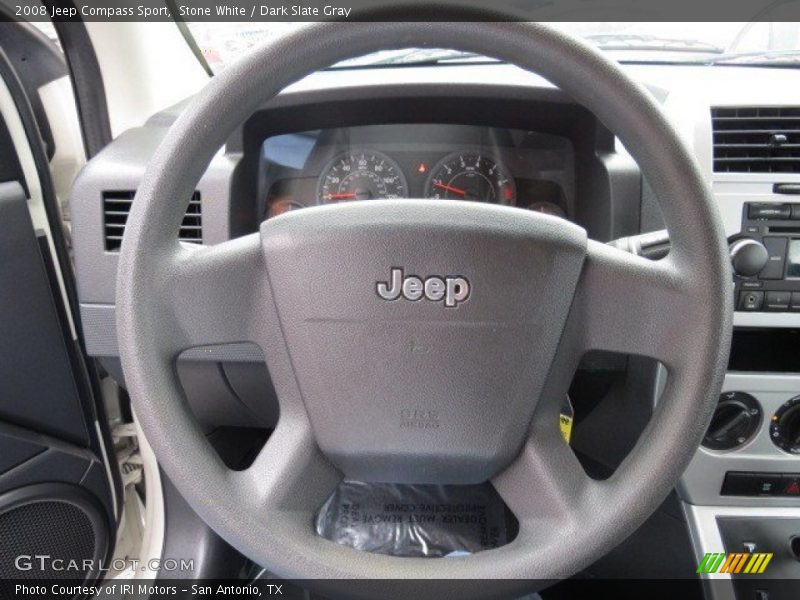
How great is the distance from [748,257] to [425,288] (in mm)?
571

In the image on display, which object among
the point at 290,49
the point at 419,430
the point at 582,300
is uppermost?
the point at 290,49

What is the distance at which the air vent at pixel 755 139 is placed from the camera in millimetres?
1102

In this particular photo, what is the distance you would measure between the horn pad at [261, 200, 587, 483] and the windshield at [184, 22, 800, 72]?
2.18 feet

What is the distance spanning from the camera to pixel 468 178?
1274 millimetres

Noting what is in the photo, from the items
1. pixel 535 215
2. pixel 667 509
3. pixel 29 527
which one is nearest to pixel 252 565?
pixel 29 527

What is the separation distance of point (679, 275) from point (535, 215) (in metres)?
0.16

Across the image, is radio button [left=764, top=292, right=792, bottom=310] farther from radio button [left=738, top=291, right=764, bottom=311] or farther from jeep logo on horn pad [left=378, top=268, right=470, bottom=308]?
jeep logo on horn pad [left=378, top=268, right=470, bottom=308]

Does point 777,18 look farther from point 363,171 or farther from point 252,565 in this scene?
point 252,565

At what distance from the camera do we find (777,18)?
4.51ft

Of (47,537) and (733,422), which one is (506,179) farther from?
(47,537)

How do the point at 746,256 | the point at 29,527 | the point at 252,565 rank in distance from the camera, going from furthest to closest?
the point at 252,565
the point at 29,527
the point at 746,256

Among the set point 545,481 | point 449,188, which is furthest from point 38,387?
point 545,481

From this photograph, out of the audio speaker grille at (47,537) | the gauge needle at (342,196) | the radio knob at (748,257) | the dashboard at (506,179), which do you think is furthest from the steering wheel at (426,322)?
the audio speaker grille at (47,537)

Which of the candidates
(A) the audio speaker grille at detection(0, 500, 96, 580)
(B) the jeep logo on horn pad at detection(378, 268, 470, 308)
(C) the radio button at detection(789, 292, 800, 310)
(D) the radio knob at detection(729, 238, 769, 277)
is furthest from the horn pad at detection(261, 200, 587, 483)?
(A) the audio speaker grille at detection(0, 500, 96, 580)
